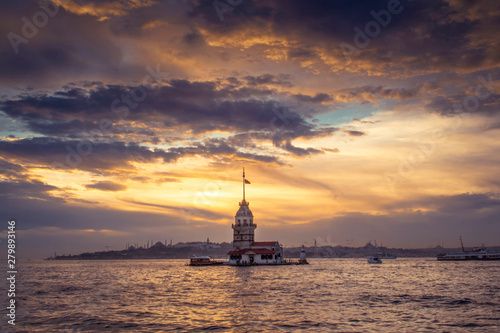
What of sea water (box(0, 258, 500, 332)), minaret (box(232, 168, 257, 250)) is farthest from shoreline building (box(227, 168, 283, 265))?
sea water (box(0, 258, 500, 332))

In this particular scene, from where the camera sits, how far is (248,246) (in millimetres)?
123625

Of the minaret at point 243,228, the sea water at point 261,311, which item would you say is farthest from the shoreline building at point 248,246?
the sea water at point 261,311

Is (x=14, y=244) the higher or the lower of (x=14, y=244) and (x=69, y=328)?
the higher

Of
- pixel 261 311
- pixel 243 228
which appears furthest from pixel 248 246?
pixel 261 311

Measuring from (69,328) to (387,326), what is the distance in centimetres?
2429

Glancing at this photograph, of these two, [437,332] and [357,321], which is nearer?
[437,332]

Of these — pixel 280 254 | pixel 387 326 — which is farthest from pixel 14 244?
pixel 280 254

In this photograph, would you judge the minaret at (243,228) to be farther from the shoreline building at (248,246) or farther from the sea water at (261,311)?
the sea water at (261,311)

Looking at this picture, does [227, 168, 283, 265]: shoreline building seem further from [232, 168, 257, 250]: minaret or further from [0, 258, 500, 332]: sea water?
[0, 258, 500, 332]: sea water

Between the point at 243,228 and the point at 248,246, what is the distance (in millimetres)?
5859

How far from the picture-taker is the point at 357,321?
3136cm

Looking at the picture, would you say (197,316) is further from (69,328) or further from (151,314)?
(69,328)

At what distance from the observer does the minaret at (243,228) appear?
124156 mm

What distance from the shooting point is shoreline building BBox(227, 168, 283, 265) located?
115000 mm
